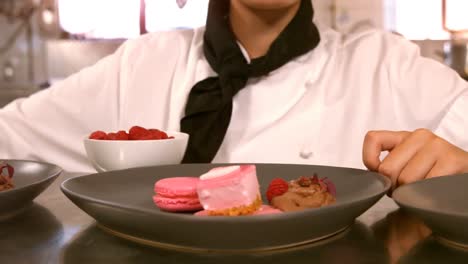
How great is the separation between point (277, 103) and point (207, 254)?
2.95ft

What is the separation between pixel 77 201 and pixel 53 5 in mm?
2762

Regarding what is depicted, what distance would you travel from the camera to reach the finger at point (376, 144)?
2.11 feet

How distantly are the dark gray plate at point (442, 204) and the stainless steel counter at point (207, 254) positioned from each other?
0.01 m

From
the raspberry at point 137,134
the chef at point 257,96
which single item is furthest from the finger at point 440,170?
the chef at point 257,96

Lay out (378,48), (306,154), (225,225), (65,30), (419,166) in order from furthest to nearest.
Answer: (65,30), (378,48), (306,154), (419,166), (225,225)

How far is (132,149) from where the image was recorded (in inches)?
28.2

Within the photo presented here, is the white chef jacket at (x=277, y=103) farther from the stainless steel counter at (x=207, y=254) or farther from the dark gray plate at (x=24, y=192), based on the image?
the stainless steel counter at (x=207, y=254)

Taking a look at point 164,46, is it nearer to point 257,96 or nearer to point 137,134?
point 257,96

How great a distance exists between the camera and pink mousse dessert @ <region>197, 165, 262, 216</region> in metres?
0.44

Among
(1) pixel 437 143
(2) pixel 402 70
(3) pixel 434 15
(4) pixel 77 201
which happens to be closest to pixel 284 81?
(2) pixel 402 70

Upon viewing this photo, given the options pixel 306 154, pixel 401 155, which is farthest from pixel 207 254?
pixel 306 154

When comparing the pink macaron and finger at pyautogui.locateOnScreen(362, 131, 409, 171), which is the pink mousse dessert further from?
finger at pyautogui.locateOnScreen(362, 131, 409, 171)

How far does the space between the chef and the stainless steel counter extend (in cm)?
69

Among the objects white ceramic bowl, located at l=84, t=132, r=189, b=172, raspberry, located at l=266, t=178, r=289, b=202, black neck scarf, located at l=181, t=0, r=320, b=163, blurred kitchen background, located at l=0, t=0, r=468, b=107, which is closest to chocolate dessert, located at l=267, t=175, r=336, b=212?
raspberry, located at l=266, t=178, r=289, b=202
